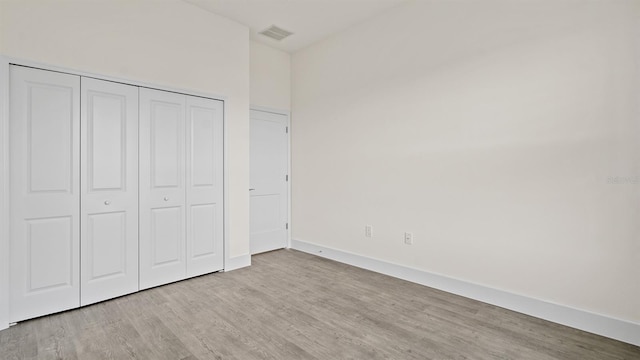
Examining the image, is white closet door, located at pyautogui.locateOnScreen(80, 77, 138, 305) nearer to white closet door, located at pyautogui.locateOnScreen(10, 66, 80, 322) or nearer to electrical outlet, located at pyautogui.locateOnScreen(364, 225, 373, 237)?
→ white closet door, located at pyautogui.locateOnScreen(10, 66, 80, 322)

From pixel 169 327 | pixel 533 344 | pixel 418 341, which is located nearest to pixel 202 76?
pixel 169 327

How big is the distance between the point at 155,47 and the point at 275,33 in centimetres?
158

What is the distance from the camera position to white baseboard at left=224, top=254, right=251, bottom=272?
3.68 m

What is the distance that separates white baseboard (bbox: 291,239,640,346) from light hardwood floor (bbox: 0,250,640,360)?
72mm

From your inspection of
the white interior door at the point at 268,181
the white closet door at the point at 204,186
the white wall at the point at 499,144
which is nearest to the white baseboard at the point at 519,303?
the white wall at the point at 499,144

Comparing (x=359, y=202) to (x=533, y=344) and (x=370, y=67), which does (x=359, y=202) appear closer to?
(x=370, y=67)

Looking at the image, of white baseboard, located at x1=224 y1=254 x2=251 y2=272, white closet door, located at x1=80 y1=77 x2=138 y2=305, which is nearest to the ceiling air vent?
white closet door, located at x1=80 y1=77 x2=138 y2=305

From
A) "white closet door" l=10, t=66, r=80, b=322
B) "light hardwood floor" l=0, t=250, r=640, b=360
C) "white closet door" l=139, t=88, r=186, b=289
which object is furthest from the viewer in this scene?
"white closet door" l=139, t=88, r=186, b=289

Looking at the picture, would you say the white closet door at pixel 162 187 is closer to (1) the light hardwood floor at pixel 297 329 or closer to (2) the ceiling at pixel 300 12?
(1) the light hardwood floor at pixel 297 329

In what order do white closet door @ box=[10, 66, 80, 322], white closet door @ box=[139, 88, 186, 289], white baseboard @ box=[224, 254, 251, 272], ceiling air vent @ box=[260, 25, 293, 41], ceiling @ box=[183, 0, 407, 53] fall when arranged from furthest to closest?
ceiling air vent @ box=[260, 25, 293, 41], white baseboard @ box=[224, 254, 251, 272], ceiling @ box=[183, 0, 407, 53], white closet door @ box=[139, 88, 186, 289], white closet door @ box=[10, 66, 80, 322]

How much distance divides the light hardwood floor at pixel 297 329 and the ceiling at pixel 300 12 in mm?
3077

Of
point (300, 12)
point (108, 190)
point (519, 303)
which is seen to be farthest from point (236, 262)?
point (300, 12)

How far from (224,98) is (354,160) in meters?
1.78

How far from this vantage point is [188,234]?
133 inches
